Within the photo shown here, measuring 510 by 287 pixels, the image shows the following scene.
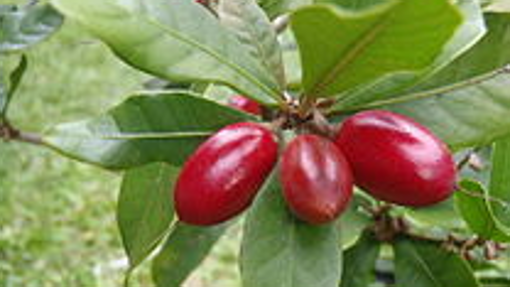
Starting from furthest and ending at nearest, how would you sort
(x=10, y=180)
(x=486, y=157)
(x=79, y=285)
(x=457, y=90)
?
1. (x=10, y=180)
2. (x=79, y=285)
3. (x=486, y=157)
4. (x=457, y=90)

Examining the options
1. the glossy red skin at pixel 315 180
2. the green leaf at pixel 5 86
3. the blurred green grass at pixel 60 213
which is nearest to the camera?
the glossy red skin at pixel 315 180

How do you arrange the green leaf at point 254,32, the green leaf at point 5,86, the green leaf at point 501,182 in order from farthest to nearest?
the green leaf at point 5,86 → the green leaf at point 501,182 → the green leaf at point 254,32

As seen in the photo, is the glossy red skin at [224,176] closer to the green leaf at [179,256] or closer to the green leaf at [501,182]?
the green leaf at [501,182]

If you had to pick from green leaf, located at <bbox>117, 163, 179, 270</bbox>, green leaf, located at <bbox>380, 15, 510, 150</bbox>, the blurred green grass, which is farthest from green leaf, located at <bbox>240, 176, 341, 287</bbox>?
the blurred green grass

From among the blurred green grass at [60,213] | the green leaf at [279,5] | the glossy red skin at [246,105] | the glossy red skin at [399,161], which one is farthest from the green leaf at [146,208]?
the blurred green grass at [60,213]

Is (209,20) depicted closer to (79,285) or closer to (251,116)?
(251,116)

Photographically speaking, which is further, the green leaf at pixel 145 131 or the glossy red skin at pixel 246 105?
the glossy red skin at pixel 246 105

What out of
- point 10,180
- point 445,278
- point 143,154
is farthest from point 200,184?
point 10,180
